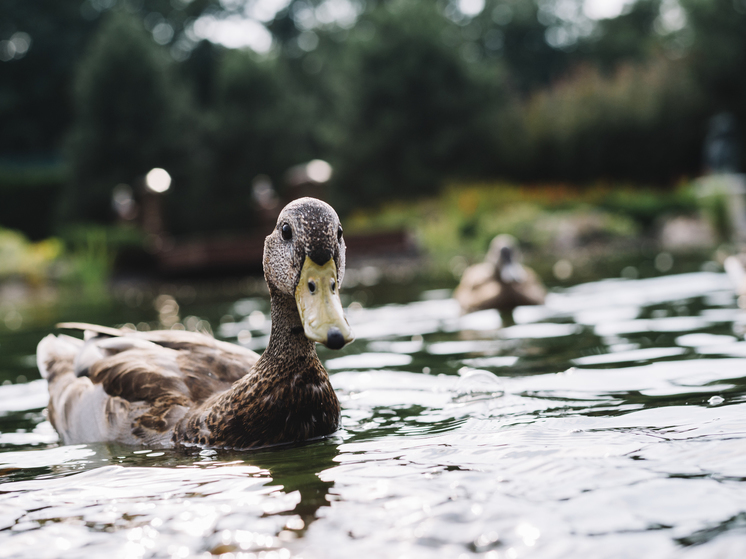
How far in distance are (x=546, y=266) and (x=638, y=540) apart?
39.5 feet

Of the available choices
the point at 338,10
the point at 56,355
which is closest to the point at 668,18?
the point at 338,10

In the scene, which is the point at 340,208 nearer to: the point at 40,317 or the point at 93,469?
the point at 40,317

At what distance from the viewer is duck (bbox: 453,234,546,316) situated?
7992mm

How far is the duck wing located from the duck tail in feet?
0.18

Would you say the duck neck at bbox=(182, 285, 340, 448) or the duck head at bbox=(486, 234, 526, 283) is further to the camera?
the duck head at bbox=(486, 234, 526, 283)

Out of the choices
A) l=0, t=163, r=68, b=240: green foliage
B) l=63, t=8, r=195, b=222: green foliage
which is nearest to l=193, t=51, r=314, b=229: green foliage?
Result: l=63, t=8, r=195, b=222: green foliage

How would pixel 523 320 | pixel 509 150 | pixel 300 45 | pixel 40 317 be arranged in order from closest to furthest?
1. pixel 523 320
2. pixel 40 317
3. pixel 509 150
4. pixel 300 45

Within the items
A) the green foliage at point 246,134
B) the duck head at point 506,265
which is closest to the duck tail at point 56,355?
the duck head at point 506,265

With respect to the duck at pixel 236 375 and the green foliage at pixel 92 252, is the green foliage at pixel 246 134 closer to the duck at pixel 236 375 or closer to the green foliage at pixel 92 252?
the green foliage at pixel 92 252

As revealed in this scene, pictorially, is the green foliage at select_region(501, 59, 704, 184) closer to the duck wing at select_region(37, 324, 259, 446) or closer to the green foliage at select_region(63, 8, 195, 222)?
the green foliage at select_region(63, 8, 195, 222)

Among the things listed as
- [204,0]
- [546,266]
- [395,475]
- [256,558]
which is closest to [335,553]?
[256,558]

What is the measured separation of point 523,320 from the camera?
7277 mm

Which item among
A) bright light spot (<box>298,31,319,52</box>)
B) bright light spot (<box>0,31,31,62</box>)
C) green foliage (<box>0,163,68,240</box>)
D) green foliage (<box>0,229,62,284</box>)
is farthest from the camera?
bright light spot (<box>298,31,319,52</box>)

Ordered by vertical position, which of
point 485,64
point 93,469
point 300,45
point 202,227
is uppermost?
point 300,45
